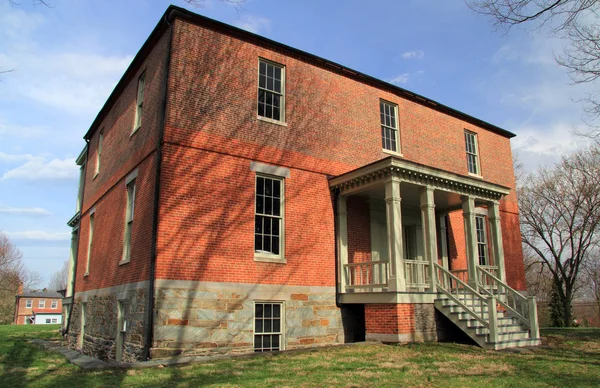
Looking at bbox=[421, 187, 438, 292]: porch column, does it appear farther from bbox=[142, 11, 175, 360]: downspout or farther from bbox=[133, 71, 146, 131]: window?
bbox=[133, 71, 146, 131]: window

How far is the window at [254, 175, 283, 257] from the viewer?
12.8 m

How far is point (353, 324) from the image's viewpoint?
45.4 feet

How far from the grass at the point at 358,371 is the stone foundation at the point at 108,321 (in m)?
1.77

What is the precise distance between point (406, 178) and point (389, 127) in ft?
13.9

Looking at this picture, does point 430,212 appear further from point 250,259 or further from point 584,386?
point 584,386

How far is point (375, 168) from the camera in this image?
13.0 metres

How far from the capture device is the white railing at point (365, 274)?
13.2 metres

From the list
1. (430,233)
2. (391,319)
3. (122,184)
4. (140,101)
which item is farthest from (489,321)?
(140,101)

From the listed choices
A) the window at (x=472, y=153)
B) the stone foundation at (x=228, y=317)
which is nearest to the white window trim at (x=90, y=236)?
the stone foundation at (x=228, y=317)

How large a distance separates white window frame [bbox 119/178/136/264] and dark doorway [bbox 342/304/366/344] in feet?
21.7

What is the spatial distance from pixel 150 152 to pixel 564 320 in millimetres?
29297

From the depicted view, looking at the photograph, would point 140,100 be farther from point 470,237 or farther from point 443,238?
point 443,238

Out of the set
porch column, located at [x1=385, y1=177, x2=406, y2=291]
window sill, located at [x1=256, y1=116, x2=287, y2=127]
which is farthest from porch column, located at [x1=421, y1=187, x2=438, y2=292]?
window sill, located at [x1=256, y1=116, x2=287, y2=127]

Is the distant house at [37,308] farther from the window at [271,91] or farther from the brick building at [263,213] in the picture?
the window at [271,91]
